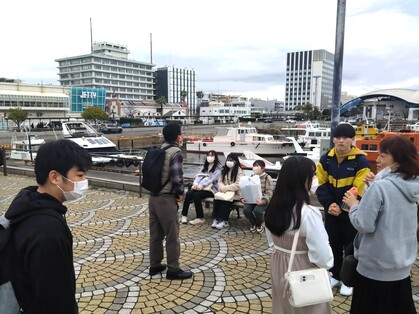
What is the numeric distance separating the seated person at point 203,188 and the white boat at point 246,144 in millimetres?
21816

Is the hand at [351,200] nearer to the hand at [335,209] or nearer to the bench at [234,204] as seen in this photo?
the hand at [335,209]

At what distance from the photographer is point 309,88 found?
15788 cm

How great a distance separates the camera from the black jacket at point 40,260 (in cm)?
143

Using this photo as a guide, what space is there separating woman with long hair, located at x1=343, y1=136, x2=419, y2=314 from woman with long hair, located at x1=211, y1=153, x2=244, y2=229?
3.72 metres

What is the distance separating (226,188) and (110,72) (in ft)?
366

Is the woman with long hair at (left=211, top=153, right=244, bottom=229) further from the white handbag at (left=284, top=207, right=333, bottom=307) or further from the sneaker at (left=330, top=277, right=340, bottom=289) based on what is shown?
the white handbag at (left=284, top=207, right=333, bottom=307)

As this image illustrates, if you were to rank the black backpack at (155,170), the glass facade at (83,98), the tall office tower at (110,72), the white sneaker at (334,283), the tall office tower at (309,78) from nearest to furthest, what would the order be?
the white sneaker at (334,283)
the black backpack at (155,170)
the glass facade at (83,98)
the tall office tower at (110,72)
the tall office tower at (309,78)

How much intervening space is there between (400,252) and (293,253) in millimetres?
826

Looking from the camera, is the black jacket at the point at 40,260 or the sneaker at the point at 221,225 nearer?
the black jacket at the point at 40,260

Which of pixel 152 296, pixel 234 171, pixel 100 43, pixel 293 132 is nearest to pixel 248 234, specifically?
pixel 234 171

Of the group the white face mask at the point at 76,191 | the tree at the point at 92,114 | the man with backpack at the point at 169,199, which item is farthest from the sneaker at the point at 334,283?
the tree at the point at 92,114

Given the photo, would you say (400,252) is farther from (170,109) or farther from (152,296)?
(170,109)

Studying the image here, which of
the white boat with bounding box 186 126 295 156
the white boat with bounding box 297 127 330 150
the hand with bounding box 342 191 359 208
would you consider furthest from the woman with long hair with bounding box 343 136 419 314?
the white boat with bounding box 297 127 330 150

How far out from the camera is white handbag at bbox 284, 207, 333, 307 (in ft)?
7.23
